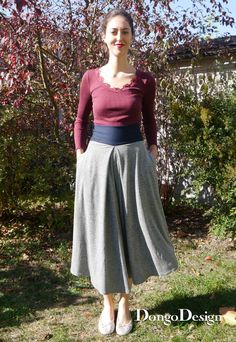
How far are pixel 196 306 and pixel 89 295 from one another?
91 cm

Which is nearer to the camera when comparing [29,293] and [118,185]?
[118,185]

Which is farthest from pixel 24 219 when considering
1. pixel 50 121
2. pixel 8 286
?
pixel 8 286

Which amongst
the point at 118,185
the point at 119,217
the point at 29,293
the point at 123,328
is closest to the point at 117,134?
the point at 118,185

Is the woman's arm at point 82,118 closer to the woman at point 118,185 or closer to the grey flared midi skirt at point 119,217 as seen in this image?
the woman at point 118,185

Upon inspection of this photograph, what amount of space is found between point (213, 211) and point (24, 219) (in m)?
2.47

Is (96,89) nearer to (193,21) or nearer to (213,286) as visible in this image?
(213,286)

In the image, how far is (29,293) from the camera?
3760mm

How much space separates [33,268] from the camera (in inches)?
171

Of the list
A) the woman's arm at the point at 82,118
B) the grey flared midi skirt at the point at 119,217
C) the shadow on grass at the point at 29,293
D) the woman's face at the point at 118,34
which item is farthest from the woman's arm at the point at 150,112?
the shadow on grass at the point at 29,293

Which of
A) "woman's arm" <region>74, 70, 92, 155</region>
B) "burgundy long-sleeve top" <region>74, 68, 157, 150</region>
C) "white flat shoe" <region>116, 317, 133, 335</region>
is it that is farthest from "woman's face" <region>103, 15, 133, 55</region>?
"white flat shoe" <region>116, 317, 133, 335</region>

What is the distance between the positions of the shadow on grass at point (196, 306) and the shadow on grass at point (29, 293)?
0.61 metres

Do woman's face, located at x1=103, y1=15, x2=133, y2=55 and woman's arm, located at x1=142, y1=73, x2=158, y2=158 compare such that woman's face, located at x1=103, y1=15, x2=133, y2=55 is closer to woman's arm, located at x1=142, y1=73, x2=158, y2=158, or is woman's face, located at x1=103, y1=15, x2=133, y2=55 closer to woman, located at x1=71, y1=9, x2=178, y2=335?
woman, located at x1=71, y1=9, x2=178, y2=335

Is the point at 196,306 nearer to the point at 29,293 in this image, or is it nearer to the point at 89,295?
the point at 89,295

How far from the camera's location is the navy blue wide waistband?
2.74 meters
